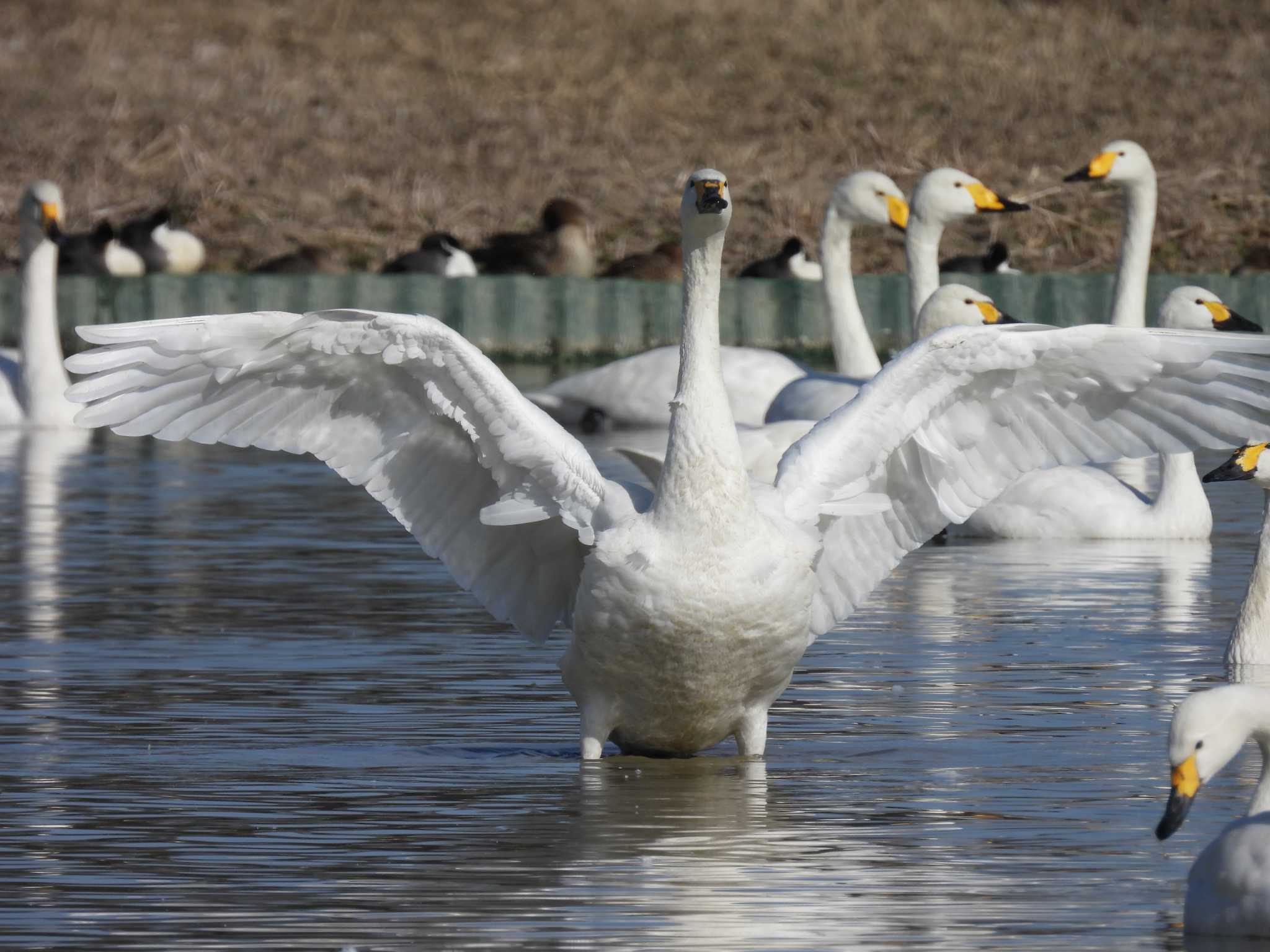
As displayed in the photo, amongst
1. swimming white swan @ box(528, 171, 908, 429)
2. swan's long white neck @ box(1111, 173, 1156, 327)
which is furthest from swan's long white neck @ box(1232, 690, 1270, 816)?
swan's long white neck @ box(1111, 173, 1156, 327)

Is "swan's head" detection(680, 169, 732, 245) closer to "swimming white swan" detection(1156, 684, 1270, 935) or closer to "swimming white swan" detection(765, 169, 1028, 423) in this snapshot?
"swimming white swan" detection(1156, 684, 1270, 935)

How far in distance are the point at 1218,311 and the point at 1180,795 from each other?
28.6 feet

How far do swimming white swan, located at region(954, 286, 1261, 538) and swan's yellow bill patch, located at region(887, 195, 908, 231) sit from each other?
490cm

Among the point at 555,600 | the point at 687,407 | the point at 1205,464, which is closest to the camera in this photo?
the point at 687,407

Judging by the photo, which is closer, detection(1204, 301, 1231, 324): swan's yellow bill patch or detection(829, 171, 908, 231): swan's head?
detection(1204, 301, 1231, 324): swan's yellow bill patch

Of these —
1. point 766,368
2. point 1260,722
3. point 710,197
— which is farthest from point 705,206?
point 766,368

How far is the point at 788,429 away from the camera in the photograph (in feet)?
45.4

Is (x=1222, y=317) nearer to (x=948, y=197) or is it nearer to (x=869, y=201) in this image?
(x=948, y=197)

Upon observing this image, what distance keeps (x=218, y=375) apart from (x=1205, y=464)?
10.9m

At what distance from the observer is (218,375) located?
27.4 feet

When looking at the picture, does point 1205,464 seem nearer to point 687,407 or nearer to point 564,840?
point 687,407

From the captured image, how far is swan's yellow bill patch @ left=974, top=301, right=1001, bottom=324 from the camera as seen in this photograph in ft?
49.0

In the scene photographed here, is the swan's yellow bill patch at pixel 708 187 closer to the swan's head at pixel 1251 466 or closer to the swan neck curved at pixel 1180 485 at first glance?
the swan's head at pixel 1251 466

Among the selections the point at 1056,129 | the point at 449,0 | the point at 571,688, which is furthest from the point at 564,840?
the point at 449,0
